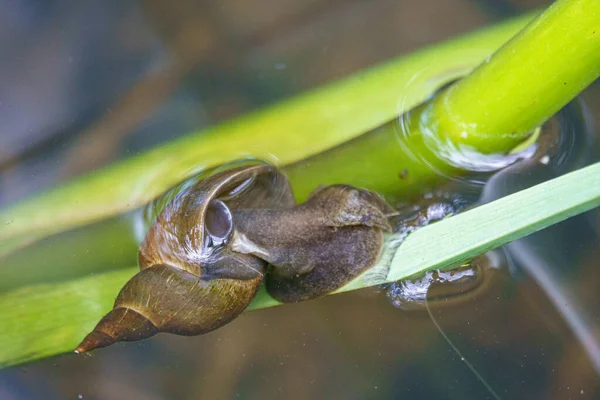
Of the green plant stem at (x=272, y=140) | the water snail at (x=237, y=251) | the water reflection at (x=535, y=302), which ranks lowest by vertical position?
the water reflection at (x=535, y=302)

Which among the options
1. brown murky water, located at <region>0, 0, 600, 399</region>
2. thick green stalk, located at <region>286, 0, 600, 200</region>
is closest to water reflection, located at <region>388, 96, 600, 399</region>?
brown murky water, located at <region>0, 0, 600, 399</region>

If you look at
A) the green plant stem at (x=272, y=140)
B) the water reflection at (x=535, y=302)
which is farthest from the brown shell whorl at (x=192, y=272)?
the water reflection at (x=535, y=302)

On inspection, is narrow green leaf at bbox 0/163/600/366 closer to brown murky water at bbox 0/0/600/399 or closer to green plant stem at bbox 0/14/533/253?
brown murky water at bbox 0/0/600/399

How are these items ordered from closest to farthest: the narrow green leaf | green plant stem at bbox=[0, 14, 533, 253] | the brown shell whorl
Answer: the narrow green leaf, the brown shell whorl, green plant stem at bbox=[0, 14, 533, 253]

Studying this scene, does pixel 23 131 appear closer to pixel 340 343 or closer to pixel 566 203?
pixel 340 343

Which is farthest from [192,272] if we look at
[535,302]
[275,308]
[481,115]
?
[535,302]

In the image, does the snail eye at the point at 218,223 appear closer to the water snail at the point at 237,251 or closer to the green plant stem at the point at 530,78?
the water snail at the point at 237,251

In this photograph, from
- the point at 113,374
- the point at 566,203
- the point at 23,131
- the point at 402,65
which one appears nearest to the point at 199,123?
the point at 23,131
